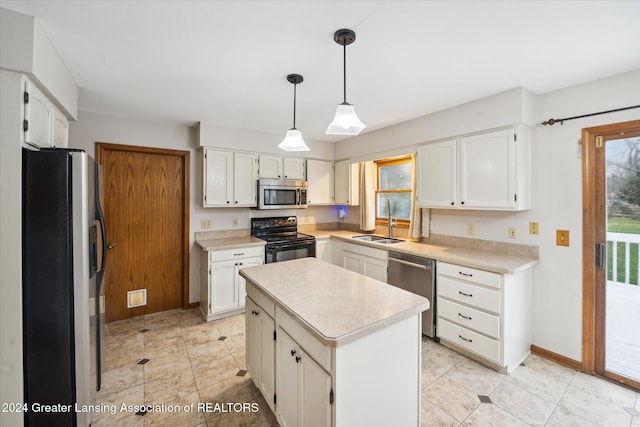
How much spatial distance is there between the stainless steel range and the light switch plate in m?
2.64

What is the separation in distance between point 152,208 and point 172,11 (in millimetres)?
2570

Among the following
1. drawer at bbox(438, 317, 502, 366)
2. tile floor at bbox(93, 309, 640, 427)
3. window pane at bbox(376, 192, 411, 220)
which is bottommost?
tile floor at bbox(93, 309, 640, 427)

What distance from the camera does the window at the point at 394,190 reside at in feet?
12.5

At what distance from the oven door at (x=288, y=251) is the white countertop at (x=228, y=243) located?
16cm

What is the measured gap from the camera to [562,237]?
233 centimetres

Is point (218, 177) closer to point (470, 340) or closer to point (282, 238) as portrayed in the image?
point (282, 238)

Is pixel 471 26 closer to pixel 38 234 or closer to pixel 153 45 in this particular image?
pixel 153 45

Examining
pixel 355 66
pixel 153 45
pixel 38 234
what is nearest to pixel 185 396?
pixel 38 234

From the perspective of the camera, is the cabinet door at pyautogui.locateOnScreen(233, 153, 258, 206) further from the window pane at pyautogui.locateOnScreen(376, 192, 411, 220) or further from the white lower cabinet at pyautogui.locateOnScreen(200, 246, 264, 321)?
the window pane at pyautogui.locateOnScreen(376, 192, 411, 220)

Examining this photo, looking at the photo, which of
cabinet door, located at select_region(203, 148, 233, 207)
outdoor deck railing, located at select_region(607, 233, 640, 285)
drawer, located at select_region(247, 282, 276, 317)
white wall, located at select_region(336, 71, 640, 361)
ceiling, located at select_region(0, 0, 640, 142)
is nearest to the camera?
ceiling, located at select_region(0, 0, 640, 142)

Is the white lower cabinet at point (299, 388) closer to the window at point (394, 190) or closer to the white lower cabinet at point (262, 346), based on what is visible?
the white lower cabinet at point (262, 346)

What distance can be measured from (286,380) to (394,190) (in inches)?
123

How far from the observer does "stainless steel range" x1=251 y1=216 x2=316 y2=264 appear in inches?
138

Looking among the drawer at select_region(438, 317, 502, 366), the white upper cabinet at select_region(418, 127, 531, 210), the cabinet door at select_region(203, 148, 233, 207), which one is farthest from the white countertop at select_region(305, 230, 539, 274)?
the cabinet door at select_region(203, 148, 233, 207)
